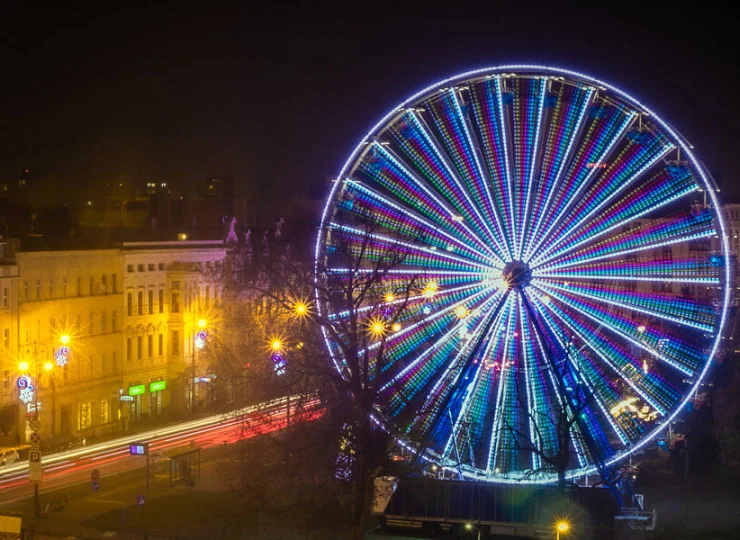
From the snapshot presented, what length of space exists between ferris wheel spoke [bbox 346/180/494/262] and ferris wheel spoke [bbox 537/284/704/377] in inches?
97.2

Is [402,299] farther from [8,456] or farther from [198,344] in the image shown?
[198,344]

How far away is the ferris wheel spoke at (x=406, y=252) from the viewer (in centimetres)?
3806

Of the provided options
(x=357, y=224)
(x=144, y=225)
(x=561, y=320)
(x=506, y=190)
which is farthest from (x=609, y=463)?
(x=144, y=225)

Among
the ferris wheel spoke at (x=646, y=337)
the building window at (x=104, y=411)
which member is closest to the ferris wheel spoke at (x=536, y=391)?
the ferris wheel spoke at (x=646, y=337)

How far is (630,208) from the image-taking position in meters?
37.8

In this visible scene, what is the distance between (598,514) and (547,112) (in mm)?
10593

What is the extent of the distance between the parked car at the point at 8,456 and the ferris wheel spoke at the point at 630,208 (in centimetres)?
2297

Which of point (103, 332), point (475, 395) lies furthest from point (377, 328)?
point (103, 332)

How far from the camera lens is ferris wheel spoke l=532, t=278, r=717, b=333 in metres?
36.9

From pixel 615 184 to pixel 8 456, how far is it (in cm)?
2498

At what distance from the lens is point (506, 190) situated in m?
37.2

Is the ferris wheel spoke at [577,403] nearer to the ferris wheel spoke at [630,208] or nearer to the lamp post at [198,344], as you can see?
the ferris wheel spoke at [630,208]

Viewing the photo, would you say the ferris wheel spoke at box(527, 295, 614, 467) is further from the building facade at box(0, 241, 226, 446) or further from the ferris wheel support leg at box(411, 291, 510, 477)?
the building facade at box(0, 241, 226, 446)

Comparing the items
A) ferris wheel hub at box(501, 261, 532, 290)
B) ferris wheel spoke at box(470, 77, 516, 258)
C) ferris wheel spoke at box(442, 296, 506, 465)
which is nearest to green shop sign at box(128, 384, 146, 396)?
ferris wheel spoke at box(442, 296, 506, 465)
